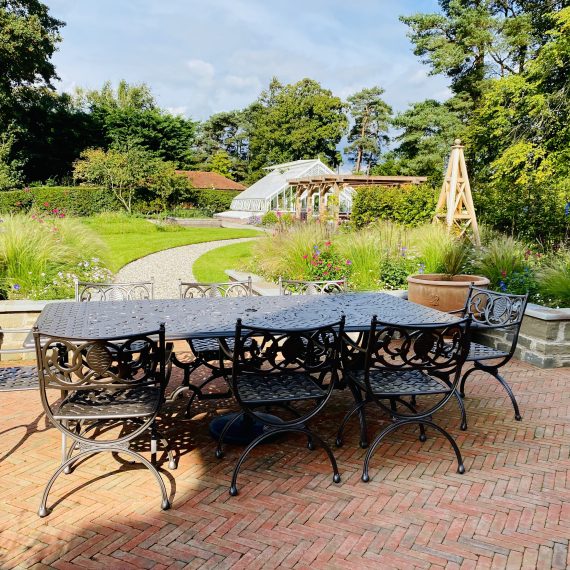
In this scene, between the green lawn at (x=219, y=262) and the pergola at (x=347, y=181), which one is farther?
the pergola at (x=347, y=181)

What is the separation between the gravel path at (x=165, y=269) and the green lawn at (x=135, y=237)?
0.30 m

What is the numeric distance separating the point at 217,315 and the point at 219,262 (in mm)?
9096

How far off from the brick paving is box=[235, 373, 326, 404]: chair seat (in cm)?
48

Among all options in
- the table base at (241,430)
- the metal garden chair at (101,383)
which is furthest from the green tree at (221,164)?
the metal garden chair at (101,383)

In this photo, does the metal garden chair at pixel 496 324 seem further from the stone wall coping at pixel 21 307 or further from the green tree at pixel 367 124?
the green tree at pixel 367 124

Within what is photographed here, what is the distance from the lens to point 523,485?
2891 mm

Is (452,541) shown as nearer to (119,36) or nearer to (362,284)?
(362,284)

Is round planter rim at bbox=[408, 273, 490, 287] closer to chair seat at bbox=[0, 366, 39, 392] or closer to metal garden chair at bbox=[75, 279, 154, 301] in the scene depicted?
metal garden chair at bbox=[75, 279, 154, 301]

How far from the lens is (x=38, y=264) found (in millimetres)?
6008

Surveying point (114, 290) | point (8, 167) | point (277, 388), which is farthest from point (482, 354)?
point (8, 167)

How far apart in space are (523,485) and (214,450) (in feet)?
6.06

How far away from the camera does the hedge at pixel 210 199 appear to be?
113 feet

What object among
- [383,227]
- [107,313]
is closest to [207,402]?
[107,313]

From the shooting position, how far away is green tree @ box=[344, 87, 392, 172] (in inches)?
1861
